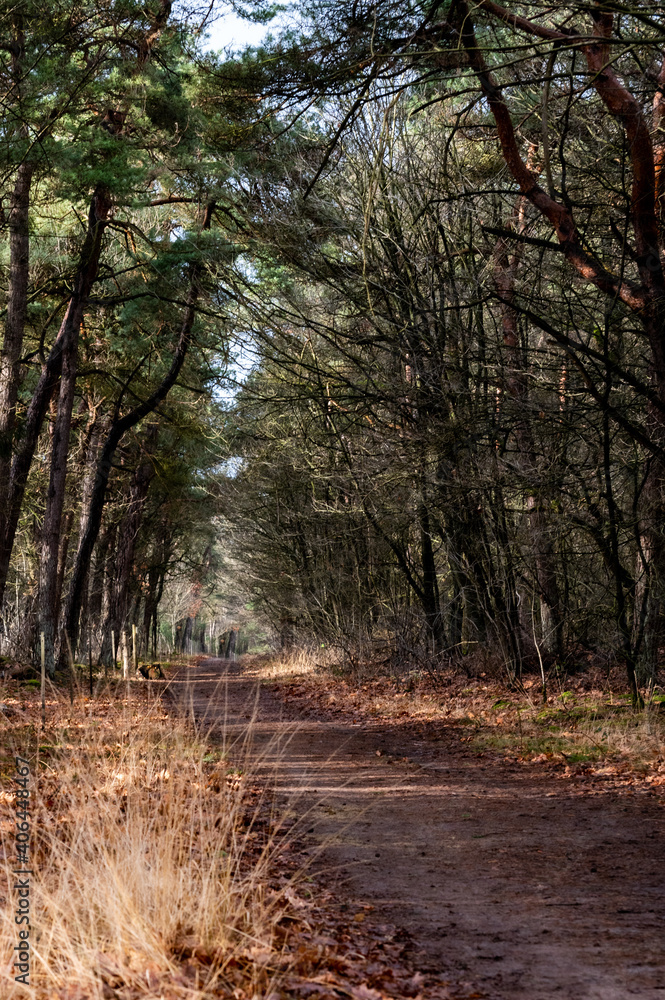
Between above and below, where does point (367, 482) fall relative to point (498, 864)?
above

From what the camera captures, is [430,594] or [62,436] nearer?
[430,594]

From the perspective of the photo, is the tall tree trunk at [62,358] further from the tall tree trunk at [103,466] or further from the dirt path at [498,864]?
the dirt path at [498,864]

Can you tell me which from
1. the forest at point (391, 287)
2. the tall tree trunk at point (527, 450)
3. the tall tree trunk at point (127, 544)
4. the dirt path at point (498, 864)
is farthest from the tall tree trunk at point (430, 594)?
the tall tree trunk at point (127, 544)

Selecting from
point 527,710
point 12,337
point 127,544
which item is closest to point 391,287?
point 527,710

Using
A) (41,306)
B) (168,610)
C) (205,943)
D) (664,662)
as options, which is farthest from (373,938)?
(168,610)

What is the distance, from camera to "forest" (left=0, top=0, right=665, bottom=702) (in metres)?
7.18

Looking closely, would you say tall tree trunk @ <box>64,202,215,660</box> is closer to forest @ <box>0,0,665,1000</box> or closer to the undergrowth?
forest @ <box>0,0,665,1000</box>

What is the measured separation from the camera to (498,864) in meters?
4.77

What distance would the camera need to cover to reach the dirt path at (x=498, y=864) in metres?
3.31

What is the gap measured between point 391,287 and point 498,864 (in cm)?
754

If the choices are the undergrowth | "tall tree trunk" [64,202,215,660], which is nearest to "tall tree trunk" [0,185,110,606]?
"tall tree trunk" [64,202,215,660]

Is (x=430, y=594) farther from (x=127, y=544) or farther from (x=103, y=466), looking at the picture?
(x=127, y=544)

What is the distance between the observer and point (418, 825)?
225 inches

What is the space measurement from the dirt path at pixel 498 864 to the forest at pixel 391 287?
251 cm
